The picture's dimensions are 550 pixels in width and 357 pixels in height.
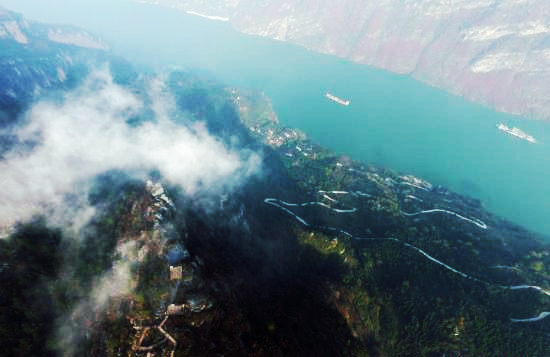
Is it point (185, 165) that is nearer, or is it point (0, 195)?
point (0, 195)

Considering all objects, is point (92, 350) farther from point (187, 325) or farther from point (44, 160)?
point (44, 160)

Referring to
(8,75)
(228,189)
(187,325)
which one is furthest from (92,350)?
(8,75)

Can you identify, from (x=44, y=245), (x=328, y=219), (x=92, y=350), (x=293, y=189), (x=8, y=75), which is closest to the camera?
(x=92, y=350)

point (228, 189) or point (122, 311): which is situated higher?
point (122, 311)

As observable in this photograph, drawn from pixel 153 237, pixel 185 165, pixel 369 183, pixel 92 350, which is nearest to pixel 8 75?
pixel 185 165

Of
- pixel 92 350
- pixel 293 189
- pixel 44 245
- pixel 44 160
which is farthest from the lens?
pixel 293 189

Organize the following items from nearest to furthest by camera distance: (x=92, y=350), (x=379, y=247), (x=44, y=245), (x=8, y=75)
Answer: (x=92, y=350) → (x=44, y=245) → (x=379, y=247) → (x=8, y=75)

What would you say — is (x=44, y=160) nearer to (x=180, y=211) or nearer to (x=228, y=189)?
(x=180, y=211)

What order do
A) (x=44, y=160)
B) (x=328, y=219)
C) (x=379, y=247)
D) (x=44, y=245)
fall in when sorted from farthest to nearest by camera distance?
(x=328, y=219), (x=379, y=247), (x=44, y=160), (x=44, y=245)

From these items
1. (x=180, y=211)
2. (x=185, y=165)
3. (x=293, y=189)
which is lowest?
(x=293, y=189)
